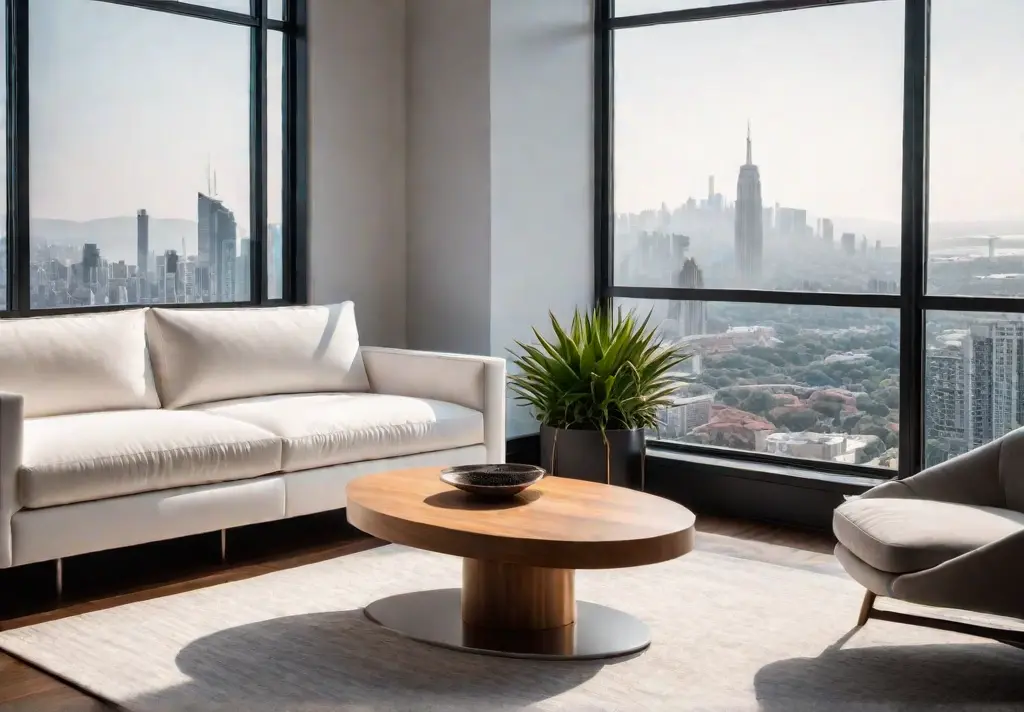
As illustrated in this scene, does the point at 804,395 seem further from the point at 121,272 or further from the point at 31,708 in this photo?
the point at 31,708

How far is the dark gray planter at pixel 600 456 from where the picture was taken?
16.2 feet

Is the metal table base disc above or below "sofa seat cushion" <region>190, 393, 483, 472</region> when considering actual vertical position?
below

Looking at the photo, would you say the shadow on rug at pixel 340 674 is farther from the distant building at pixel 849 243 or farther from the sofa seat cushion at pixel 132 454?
the distant building at pixel 849 243

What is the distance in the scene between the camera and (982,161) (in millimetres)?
4613

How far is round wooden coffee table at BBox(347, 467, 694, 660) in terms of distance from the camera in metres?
2.95

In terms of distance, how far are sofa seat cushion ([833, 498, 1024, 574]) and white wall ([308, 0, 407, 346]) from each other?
301cm

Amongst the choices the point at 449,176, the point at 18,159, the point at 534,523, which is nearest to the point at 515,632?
the point at 534,523

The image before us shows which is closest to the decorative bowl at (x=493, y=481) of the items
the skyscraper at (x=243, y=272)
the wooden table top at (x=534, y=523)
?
the wooden table top at (x=534, y=523)

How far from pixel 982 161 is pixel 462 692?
9.99 ft

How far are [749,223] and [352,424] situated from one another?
2.10 meters

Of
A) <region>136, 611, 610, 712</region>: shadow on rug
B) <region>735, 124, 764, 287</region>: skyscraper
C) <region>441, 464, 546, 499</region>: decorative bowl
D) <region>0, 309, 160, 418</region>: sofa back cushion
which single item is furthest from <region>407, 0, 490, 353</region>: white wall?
<region>136, 611, 610, 712</region>: shadow on rug

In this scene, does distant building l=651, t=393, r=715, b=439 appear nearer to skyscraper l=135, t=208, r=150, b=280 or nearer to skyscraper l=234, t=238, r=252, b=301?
skyscraper l=234, t=238, r=252, b=301

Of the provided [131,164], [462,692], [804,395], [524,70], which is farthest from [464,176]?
[462,692]

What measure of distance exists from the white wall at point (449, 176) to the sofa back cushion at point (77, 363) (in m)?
1.60
